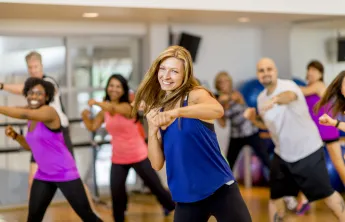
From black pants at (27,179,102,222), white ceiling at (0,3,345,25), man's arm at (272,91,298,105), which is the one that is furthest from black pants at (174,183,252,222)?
white ceiling at (0,3,345,25)

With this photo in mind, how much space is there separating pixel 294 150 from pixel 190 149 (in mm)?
2237

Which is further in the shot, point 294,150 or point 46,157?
point 294,150

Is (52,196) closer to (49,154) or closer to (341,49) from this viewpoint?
(49,154)

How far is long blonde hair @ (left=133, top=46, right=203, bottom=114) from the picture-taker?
3639mm

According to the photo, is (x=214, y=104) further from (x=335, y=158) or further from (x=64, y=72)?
(x=64, y=72)

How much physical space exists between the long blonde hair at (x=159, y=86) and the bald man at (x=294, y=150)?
1.86 metres

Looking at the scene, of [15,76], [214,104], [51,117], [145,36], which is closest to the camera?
[214,104]

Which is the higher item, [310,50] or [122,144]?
[310,50]

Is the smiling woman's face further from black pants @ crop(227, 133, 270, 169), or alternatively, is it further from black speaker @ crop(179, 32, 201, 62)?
black speaker @ crop(179, 32, 201, 62)

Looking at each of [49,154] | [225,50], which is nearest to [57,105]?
[49,154]

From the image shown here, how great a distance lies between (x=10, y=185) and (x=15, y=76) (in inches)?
47.3

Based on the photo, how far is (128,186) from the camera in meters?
8.45

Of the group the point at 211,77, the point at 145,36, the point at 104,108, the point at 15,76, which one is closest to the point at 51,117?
the point at 104,108

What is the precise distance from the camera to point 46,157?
16.7 ft
